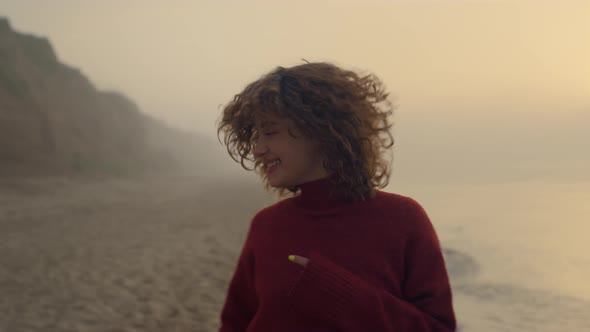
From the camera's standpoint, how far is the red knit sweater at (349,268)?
148 cm

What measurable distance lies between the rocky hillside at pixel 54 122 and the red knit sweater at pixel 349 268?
74.5ft

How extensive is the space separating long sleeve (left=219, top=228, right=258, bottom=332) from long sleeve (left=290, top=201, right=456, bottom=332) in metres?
0.36

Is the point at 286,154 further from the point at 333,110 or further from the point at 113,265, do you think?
the point at 113,265

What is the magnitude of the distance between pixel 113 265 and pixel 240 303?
6.87 meters

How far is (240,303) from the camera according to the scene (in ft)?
6.29

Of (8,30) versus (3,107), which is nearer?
(3,107)

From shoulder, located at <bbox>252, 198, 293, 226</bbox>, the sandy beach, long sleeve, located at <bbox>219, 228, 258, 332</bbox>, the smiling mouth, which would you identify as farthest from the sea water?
the smiling mouth

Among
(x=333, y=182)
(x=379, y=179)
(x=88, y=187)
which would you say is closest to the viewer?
(x=333, y=182)

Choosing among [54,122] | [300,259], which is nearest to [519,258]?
[300,259]

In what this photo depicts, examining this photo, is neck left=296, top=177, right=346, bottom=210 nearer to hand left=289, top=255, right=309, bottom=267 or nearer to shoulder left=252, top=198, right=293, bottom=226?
shoulder left=252, top=198, right=293, bottom=226

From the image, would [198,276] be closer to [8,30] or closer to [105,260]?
[105,260]

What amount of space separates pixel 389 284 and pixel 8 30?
3882cm

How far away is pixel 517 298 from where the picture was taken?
10.5 meters

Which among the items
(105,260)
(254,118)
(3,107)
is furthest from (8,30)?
(254,118)
